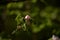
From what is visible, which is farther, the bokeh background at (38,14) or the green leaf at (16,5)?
the green leaf at (16,5)

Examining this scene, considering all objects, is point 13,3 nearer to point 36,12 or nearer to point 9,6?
point 9,6

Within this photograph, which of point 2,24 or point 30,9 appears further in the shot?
point 2,24

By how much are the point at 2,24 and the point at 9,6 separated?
435 mm

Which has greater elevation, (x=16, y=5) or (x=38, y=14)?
(x=16, y=5)

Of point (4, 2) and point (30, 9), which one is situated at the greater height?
point (4, 2)

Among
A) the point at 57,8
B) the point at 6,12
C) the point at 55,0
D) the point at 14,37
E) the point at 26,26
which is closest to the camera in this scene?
the point at 26,26

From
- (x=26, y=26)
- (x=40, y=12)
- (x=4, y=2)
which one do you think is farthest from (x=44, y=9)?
(x=26, y=26)

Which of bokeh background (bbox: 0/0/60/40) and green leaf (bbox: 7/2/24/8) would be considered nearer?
bokeh background (bbox: 0/0/60/40)

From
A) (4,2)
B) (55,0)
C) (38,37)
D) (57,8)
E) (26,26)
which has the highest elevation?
(4,2)

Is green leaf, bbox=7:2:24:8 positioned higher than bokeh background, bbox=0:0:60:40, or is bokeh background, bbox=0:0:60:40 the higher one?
green leaf, bbox=7:2:24:8

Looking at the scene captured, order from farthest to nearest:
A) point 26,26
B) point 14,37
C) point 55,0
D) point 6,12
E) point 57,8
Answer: point 6,12 → point 55,0 → point 57,8 → point 14,37 → point 26,26

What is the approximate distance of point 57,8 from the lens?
8.75 ft

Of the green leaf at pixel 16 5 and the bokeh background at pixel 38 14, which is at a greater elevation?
the green leaf at pixel 16 5

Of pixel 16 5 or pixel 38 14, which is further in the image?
pixel 16 5
